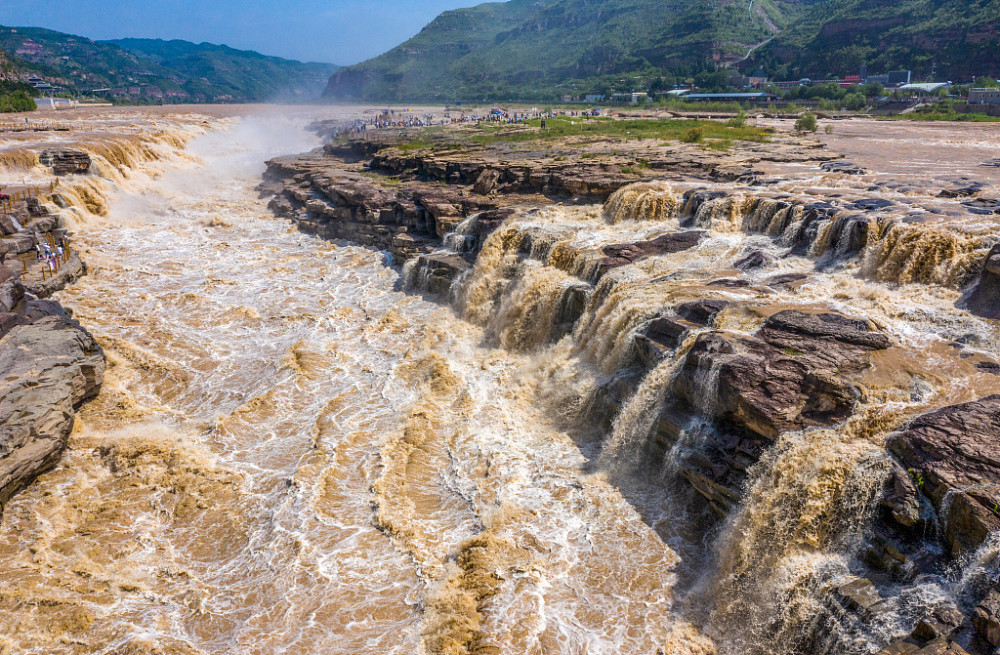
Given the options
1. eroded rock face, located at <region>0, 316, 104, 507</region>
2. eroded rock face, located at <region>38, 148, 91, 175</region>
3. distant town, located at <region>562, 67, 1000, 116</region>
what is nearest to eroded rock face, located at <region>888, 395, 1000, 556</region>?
eroded rock face, located at <region>0, 316, 104, 507</region>

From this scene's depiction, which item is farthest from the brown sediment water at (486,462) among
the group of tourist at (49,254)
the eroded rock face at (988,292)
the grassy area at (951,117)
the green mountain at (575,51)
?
the green mountain at (575,51)

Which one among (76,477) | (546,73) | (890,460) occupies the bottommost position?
(76,477)

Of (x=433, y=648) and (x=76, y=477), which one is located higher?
(x=76, y=477)

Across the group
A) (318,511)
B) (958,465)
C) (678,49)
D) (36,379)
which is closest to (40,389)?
(36,379)

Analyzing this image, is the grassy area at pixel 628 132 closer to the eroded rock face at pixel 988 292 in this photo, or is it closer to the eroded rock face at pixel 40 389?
the eroded rock face at pixel 988 292

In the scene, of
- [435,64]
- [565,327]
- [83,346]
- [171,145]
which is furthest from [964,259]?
[435,64]

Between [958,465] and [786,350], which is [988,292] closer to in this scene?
[786,350]

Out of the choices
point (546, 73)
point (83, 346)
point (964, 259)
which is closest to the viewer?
point (964, 259)

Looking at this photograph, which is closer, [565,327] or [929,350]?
[929,350]

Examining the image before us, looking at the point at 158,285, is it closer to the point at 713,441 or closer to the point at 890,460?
the point at 713,441
